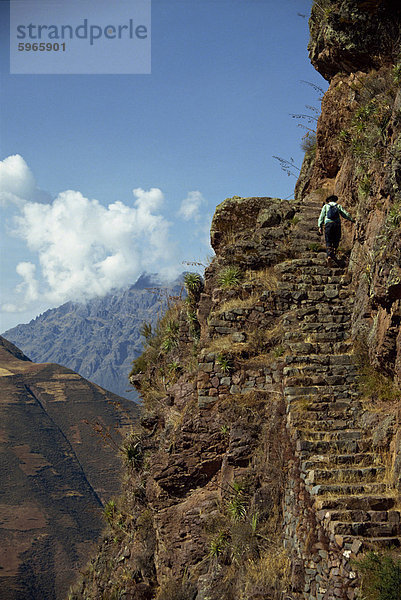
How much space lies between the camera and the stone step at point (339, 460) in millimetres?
8344

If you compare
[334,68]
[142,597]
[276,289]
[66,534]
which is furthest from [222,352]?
[66,534]

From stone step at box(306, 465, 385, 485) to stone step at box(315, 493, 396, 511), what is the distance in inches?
18.4

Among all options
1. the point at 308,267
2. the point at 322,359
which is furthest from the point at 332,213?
the point at 322,359

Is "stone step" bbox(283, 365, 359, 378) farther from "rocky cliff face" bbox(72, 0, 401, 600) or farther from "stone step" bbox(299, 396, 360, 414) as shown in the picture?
"stone step" bbox(299, 396, 360, 414)

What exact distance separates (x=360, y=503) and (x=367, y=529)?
0.40 m

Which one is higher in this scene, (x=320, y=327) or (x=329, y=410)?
(x=320, y=327)

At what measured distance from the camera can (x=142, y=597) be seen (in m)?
10.9

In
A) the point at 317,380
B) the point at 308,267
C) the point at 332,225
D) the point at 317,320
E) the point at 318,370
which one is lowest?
the point at 317,380

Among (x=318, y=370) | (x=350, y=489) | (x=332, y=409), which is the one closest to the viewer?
(x=350, y=489)

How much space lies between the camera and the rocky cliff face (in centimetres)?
808

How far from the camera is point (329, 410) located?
9383mm

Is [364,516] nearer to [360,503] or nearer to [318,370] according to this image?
[360,503]

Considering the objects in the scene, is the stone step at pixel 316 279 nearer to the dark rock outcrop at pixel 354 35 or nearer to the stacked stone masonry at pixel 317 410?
the stacked stone masonry at pixel 317 410

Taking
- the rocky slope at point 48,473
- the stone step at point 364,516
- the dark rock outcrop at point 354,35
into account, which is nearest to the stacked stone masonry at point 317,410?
the stone step at point 364,516
